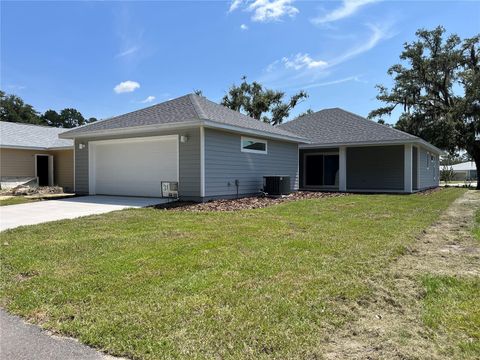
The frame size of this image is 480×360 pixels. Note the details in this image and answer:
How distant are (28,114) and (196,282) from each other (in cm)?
5956

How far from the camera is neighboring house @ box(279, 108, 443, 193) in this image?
17.9 metres

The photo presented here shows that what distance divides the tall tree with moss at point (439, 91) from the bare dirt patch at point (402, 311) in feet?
75.3

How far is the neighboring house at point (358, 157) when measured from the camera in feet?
58.9

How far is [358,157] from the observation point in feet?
65.4

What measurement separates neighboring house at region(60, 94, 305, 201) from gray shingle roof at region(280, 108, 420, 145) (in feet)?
14.6

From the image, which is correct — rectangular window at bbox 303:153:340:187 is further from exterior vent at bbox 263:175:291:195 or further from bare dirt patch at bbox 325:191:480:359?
bare dirt patch at bbox 325:191:480:359

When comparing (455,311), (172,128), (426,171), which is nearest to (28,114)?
(172,128)

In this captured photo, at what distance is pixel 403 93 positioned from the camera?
2836 centimetres

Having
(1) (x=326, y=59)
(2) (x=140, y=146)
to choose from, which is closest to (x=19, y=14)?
(2) (x=140, y=146)

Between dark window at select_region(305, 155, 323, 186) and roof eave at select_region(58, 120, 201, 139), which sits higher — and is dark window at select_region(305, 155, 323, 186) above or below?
below

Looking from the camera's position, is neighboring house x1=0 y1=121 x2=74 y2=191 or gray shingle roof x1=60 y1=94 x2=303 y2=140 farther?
neighboring house x1=0 y1=121 x2=74 y2=191

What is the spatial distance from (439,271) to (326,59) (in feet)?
65.1

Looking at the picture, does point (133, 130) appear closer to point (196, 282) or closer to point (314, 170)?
point (196, 282)

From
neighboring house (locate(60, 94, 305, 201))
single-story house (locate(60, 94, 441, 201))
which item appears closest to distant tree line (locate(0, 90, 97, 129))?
neighboring house (locate(60, 94, 305, 201))
